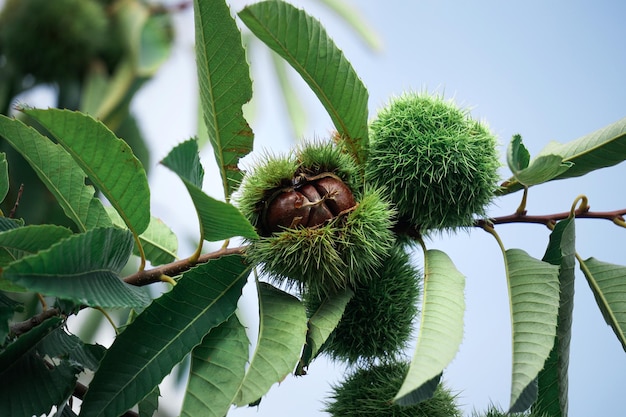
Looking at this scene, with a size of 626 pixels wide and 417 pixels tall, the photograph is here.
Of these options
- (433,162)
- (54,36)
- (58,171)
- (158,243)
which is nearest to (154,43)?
(54,36)

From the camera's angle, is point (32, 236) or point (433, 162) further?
point (433, 162)

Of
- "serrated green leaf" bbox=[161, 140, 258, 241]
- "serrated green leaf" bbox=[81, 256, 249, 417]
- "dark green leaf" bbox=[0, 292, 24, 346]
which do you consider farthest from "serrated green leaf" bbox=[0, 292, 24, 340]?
"serrated green leaf" bbox=[161, 140, 258, 241]

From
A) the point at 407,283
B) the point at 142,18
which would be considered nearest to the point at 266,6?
the point at 407,283

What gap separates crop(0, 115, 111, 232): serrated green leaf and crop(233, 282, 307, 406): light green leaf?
0.77ft

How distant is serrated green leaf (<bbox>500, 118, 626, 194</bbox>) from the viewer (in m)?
0.91

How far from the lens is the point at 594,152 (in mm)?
926

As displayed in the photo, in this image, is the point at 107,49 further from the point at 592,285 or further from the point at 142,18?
the point at 592,285

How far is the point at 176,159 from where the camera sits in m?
0.63

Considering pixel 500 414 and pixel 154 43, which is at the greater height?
pixel 154 43

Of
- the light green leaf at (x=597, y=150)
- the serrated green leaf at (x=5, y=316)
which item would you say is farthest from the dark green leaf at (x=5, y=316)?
the light green leaf at (x=597, y=150)

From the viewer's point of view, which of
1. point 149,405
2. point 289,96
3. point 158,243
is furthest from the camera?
point 289,96

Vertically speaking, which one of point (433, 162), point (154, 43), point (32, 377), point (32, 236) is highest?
point (154, 43)

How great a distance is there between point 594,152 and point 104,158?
64 cm

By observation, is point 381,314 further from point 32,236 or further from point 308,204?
point 32,236
